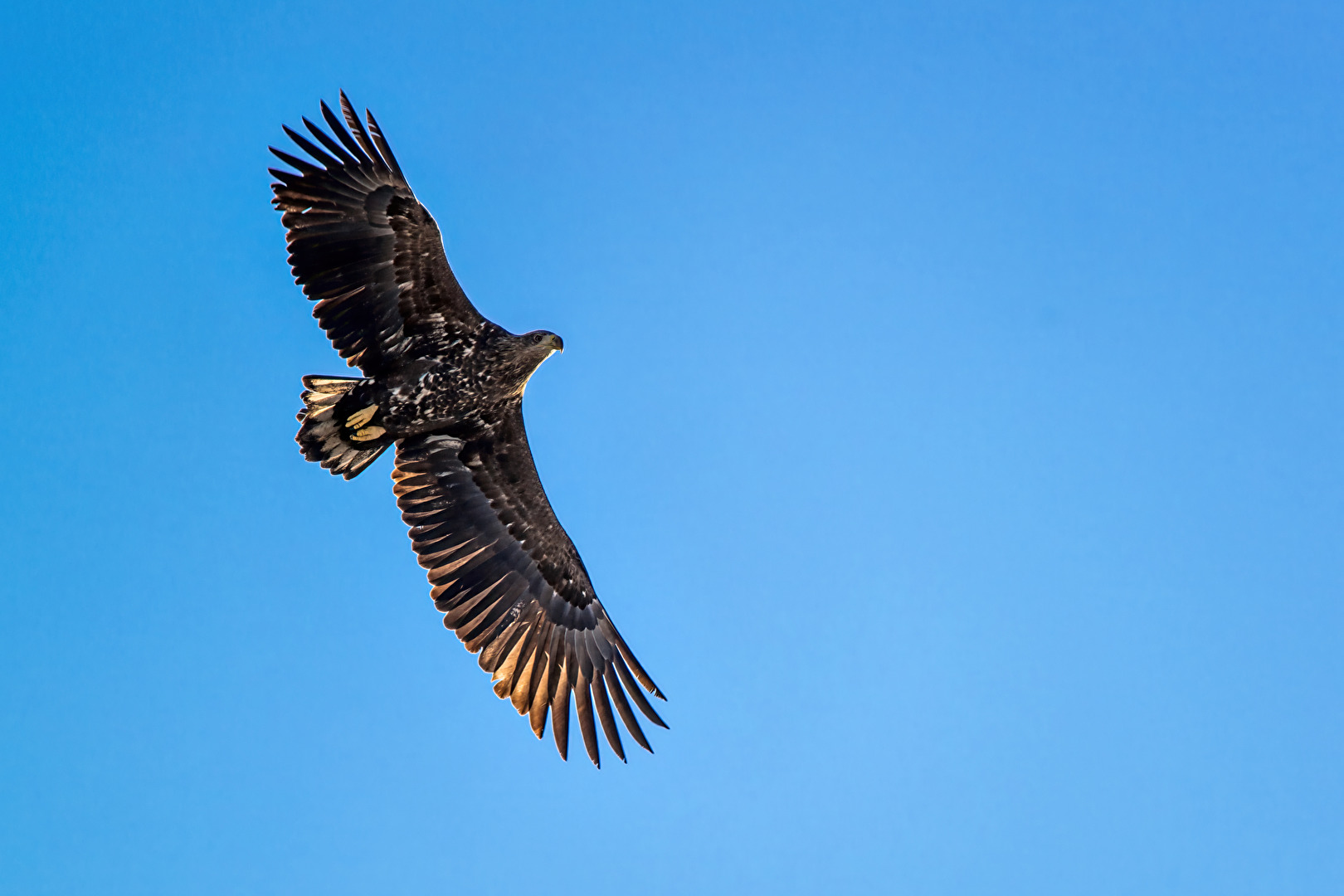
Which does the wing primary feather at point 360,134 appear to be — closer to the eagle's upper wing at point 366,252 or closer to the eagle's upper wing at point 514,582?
the eagle's upper wing at point 366,252

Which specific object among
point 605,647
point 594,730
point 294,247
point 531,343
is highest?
point 531,343

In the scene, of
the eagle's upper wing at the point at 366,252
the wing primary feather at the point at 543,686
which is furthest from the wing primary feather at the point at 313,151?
the wing primary feather at the point at 543,686

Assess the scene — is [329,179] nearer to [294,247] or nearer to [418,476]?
[294,247]

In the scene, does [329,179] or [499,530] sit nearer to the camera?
[329,179]

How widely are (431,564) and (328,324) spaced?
2.67 metres

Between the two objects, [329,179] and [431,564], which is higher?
[329,179]

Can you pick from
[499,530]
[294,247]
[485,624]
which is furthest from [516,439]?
[294,247]

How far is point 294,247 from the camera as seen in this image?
11602 mm

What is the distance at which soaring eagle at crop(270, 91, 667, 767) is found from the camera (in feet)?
38.1

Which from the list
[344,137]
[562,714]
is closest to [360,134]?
[344,137]

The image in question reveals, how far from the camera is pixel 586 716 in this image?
39.5ft

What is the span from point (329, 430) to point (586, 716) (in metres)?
3.78

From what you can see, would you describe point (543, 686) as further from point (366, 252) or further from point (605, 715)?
point (366, 252)

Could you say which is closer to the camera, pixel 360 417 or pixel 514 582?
pixel 360 417
